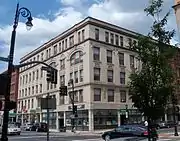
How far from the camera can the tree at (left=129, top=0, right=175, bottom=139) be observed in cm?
1190

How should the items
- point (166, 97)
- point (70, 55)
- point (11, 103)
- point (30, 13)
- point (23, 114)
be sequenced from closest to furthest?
point (166, 97) < point (11, 103) < point (30, 13) < point (70, 55) < point (23, 114)

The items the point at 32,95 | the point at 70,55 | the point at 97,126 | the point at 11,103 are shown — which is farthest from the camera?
the point at 32,95

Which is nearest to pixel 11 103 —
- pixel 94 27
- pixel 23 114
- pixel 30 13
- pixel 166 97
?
→ pixel 30 13

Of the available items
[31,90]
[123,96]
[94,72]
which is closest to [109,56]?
[94,72]

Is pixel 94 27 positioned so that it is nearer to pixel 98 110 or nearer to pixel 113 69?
pixel 113 69

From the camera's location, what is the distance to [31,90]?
75.3 metres

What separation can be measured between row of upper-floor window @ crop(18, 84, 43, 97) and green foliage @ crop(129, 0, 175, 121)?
58.8m

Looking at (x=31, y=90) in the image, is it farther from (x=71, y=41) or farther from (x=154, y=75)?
(x=154, y=75)

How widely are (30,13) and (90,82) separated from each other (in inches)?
1416

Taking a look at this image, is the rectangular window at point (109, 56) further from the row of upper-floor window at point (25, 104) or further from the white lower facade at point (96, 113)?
the row of upper-floor window at point (25, 104)

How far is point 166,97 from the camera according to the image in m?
12.1

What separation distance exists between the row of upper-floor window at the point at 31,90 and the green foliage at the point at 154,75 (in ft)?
193

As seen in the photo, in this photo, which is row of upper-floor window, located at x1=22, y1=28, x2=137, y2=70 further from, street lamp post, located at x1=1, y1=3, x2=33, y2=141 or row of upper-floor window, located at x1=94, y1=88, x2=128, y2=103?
street lamp post, located at x1=1, y1=3, x2=33, y2=141

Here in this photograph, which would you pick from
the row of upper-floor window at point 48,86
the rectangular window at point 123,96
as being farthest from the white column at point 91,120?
the rectangular window at point 123,96
